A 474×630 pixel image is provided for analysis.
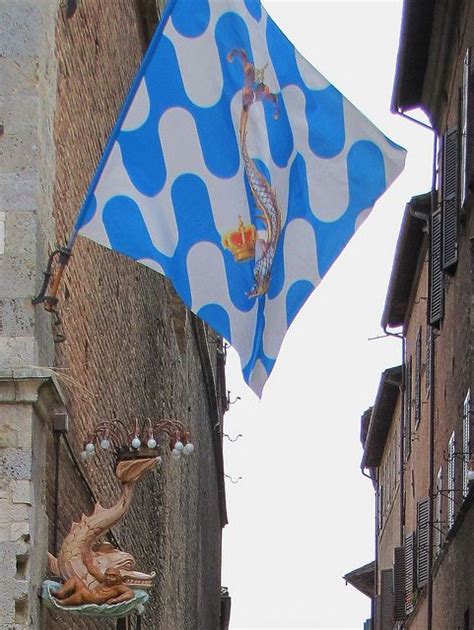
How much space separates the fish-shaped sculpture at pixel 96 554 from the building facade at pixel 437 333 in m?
5.61

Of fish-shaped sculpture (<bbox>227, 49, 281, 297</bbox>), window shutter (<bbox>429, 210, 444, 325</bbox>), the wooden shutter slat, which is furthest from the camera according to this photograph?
window shutter (<bbox>429, 210, 444, 325</bbox>)

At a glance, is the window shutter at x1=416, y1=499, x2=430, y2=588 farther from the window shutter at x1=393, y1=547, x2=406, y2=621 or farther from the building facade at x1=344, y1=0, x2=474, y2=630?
the window shutter at x1=393, y1=547, x2=406, y2=621

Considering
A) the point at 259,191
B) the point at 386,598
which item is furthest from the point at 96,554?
the point at 386,598

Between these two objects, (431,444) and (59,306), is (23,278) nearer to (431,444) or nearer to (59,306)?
(59,306)

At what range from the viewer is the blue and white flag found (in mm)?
10273

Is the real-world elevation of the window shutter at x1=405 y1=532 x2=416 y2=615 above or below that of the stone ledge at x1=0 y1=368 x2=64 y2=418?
above

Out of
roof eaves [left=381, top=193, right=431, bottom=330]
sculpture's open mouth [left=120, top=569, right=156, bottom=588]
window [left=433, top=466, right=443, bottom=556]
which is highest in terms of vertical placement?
roof eaves [left=381, top=193, right=431, bottom=330]

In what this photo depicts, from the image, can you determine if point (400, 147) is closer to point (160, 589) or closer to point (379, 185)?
point (379, 185)

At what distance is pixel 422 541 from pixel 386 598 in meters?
10.6

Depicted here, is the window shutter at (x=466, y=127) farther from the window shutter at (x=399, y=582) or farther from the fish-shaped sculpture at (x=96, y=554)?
the window shutter at (x=399, y=582)

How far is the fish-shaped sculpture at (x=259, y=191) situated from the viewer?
35.2 ft

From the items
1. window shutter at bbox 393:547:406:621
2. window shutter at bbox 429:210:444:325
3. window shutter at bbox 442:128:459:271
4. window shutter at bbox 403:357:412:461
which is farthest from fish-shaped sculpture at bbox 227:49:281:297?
window shutter at bbox 393:547:406:621

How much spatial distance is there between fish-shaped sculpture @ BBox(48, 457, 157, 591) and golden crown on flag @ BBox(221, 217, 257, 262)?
135 cm

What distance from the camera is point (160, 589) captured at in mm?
22016
